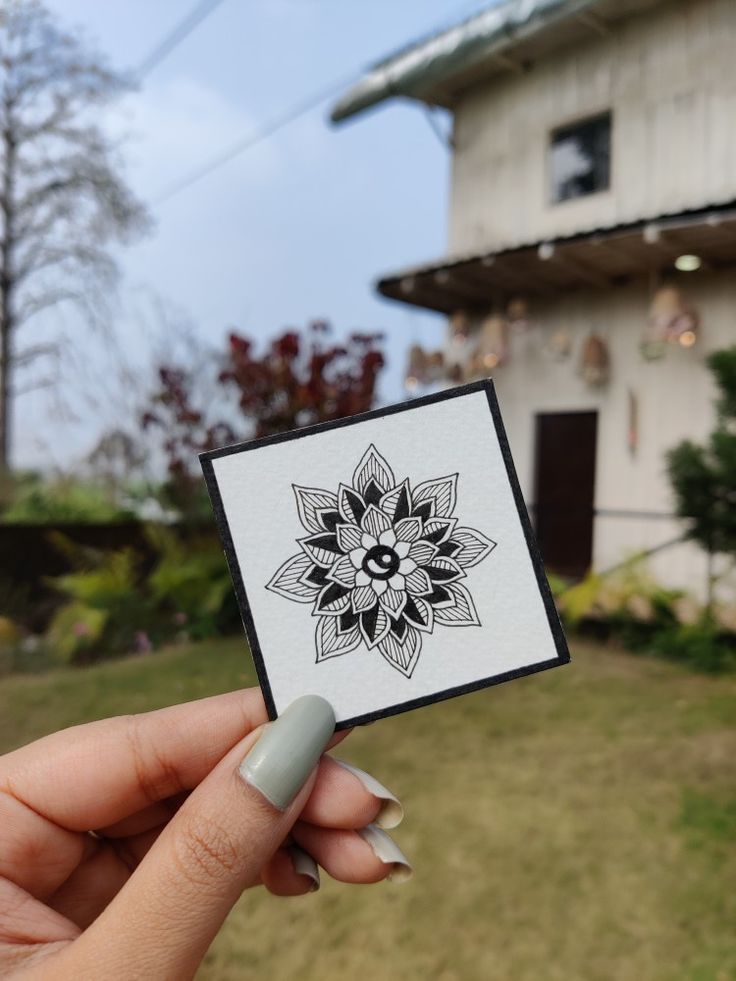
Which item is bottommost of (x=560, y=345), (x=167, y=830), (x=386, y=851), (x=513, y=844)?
(x=513, y=844)

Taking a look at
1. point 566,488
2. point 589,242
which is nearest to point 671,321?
point 589,242

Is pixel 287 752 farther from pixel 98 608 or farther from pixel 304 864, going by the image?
pixel 98 608

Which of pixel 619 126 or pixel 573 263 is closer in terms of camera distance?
pixel 573 263

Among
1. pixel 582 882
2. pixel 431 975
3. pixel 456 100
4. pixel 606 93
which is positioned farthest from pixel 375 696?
pixel 456 100

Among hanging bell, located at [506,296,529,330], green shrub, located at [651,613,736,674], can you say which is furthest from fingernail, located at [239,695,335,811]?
hanging bell, located at [506,296,529,330]

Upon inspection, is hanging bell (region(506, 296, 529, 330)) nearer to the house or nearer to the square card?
the house

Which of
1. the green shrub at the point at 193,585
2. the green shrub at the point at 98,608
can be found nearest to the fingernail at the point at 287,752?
the green shrub at the point at 98,608
